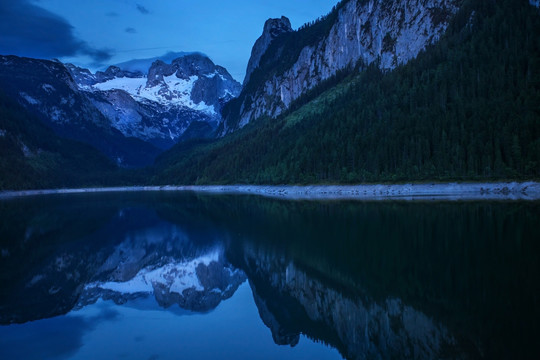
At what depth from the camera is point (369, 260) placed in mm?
21156

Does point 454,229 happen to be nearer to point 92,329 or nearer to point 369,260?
point 369,260

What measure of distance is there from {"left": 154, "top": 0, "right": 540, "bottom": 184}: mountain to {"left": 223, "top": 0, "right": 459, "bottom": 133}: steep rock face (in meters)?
0.38

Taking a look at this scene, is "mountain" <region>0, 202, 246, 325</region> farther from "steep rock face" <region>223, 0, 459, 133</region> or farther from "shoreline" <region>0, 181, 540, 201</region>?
"steep rock face" <region>223, 0, 459, 133</region>

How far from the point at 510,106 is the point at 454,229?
50202mm

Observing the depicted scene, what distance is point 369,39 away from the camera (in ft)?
471

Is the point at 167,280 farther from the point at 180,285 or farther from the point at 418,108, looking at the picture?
the point at 418,108

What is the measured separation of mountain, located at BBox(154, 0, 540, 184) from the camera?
216 ft

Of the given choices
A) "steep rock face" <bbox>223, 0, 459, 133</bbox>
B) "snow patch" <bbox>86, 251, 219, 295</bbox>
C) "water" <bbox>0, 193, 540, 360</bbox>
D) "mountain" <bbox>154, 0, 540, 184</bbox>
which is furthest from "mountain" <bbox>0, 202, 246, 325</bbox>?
"steep rock face" <bbox>223, 0, 459, 133</bbox>

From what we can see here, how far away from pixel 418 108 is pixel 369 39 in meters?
65.9

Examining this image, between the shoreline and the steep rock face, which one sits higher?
the steep rock face

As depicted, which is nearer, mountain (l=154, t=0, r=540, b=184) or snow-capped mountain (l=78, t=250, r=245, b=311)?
snow-capped mountain (l=78, t=250, r=245, b=311)

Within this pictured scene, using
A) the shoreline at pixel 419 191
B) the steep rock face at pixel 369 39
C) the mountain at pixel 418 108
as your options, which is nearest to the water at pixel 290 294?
the shoreline at pixel 419 191

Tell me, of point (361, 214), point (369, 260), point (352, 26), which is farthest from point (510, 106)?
point (352, 26)

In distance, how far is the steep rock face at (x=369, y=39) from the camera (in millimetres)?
115750
